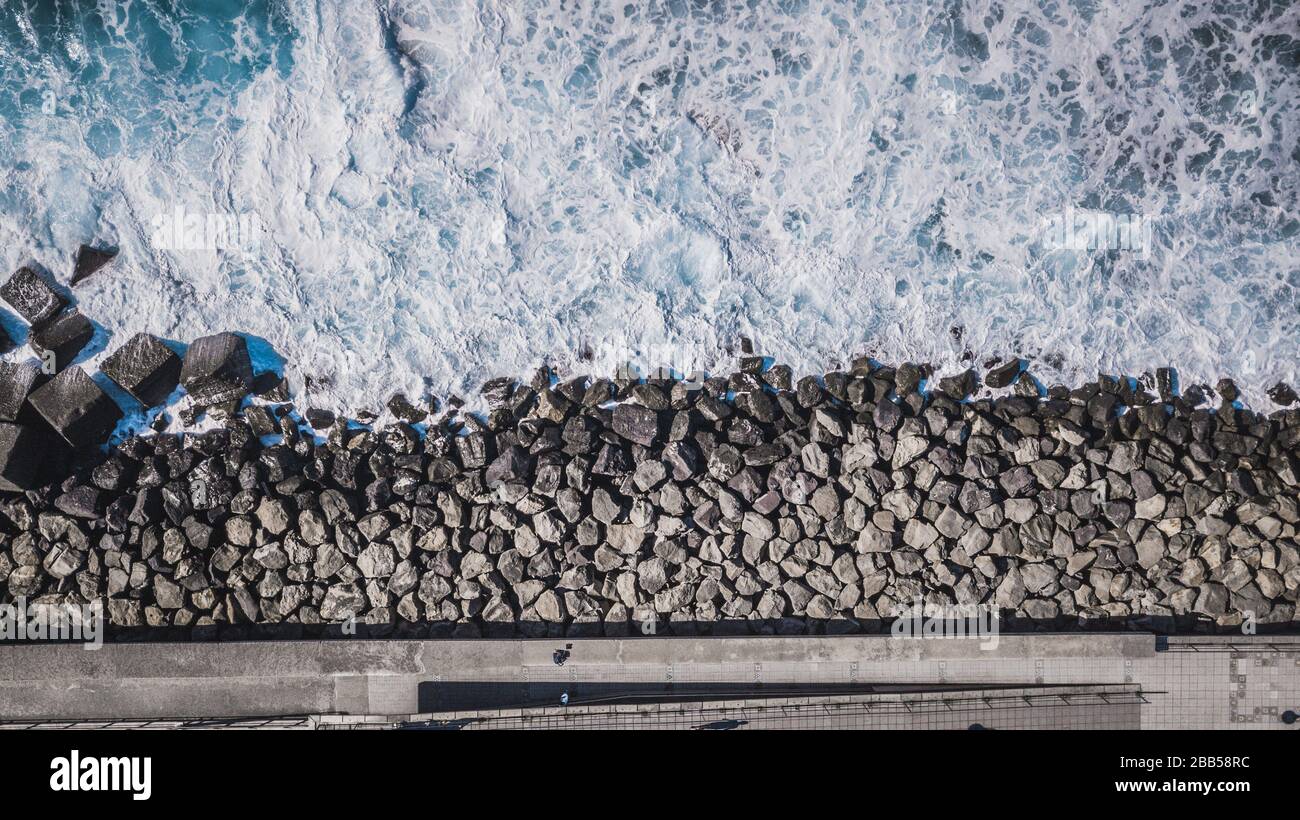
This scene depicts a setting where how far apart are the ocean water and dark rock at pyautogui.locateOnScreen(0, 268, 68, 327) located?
224 mm

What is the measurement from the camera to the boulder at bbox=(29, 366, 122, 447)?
24.3 feet

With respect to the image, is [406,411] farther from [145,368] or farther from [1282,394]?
[1282,394]

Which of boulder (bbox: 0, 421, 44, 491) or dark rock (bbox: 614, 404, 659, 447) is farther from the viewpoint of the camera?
dark rock (bbox: 614, 404, 659, 447)

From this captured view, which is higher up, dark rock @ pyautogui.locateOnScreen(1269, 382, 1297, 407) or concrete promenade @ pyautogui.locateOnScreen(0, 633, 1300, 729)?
dark rock @ pyautogui.locateOnScreen(1269, 382, 1297, 407)

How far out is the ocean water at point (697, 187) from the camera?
305 inches

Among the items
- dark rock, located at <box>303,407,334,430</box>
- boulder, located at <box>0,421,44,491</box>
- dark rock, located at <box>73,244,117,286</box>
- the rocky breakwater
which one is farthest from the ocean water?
boulder, located at <box>0,421,44,491</box>

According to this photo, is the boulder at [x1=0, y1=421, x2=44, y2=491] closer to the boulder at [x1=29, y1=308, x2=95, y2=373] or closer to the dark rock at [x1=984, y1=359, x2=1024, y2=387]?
the boulder at [x1=29, y1=308, x2=95, y2=373]

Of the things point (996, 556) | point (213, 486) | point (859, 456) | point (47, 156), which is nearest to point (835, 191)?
point (859, 456)

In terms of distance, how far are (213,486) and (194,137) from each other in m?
3.77

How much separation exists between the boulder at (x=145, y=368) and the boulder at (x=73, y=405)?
23 cm

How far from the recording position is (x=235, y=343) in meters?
7.57

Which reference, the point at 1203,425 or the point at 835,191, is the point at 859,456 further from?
the point at 1203,425

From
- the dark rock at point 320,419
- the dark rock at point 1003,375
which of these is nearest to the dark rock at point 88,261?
the dark rock at point 320,419

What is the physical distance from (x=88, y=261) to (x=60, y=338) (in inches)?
34.0
